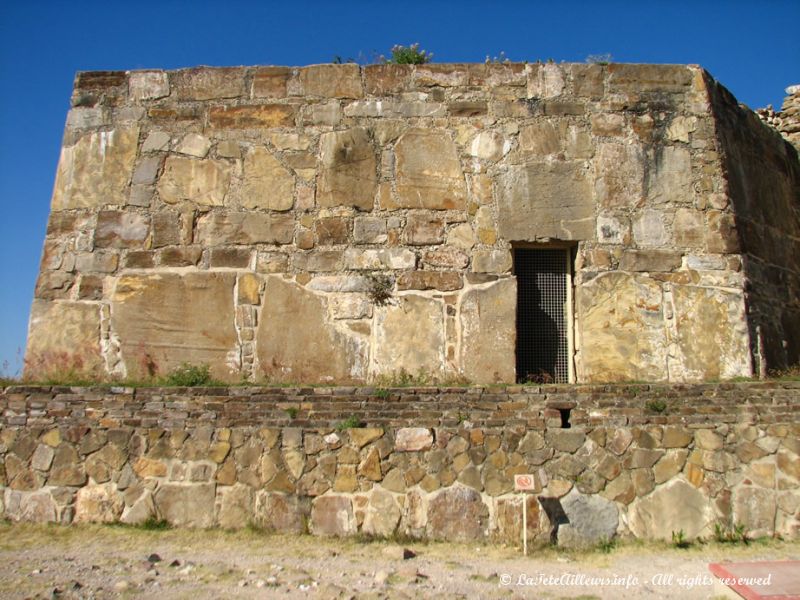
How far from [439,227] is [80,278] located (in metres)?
4.18

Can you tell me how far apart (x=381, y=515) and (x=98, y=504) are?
106 inches

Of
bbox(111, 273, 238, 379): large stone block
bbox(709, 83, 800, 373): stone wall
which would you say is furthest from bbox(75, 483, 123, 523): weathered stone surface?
bbox(709, 83, 800, 373): stone wall

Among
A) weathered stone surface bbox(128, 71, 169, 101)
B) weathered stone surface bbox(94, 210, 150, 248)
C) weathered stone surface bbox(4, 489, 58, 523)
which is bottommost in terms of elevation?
weathered stone surface bbox(4, 489, 58, 523)

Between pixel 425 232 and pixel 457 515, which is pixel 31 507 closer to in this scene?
pixel 457 515

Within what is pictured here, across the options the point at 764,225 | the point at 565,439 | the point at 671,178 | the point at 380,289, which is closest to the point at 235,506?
the point at 380,289

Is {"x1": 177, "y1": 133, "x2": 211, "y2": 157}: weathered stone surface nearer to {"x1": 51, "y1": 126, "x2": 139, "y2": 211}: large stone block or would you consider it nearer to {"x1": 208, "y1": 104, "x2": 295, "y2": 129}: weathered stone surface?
{"x1": 208, "y1": 104, "x2": 295, "y2": 129}: weathered stone surface

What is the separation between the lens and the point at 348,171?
27.4 ft

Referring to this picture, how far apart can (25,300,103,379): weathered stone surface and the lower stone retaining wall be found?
3.88 ft

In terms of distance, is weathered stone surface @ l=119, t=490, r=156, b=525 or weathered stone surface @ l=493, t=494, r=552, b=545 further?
weathered stone surface @ l=119, t=490, r=156, b=525

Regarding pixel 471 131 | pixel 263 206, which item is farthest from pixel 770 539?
pixel 263 206

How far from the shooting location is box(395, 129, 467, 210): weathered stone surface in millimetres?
8273

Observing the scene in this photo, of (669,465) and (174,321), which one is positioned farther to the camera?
(174,321)

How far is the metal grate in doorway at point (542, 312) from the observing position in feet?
27.4

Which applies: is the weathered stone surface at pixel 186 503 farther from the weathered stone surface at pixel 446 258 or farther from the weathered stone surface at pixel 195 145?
the weathered stone surface at pixel 195 145
